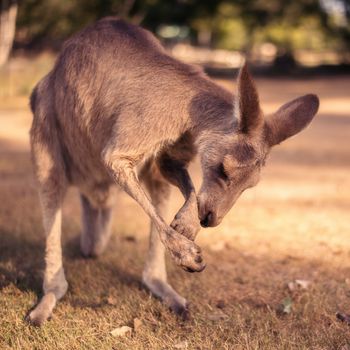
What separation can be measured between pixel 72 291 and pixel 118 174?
3.33 ft

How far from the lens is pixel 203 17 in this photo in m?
29.5

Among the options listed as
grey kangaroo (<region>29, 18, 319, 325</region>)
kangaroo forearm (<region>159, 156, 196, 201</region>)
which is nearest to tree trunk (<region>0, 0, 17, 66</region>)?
grey kangaroo (<region>29, 18, 319, 325</region>)

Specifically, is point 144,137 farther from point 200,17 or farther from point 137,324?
point 200,17

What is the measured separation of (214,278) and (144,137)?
4.38ft

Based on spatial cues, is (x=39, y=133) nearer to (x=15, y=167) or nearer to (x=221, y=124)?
(x=221, y=124)

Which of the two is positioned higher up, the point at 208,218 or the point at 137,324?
the point at 208,218

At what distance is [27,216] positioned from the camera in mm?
5488

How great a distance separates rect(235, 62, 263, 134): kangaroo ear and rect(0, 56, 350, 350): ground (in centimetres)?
107

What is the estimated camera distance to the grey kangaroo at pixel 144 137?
304 centimetres

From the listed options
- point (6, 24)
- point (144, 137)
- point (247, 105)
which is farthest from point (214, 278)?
point (6, 24)

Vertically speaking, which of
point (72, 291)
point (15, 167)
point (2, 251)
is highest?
point (72, 291)

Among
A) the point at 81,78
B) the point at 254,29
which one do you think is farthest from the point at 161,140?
the point at 254,29

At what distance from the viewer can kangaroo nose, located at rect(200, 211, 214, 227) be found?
3.02 meters

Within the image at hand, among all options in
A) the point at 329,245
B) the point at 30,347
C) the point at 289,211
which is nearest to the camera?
the point at 30,347
